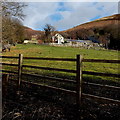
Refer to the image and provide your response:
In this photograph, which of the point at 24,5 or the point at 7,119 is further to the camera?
the point at 24,5

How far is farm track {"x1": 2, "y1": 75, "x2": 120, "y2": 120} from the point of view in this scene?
10.7ft

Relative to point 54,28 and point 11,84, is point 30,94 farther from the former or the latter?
point 54,28

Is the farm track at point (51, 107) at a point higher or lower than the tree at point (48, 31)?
lower

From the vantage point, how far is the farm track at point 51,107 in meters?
3.26

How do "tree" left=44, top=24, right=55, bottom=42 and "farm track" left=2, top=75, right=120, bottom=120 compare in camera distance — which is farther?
"tree" left=44, top=24, right=55, bottom=42

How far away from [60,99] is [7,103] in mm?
1896

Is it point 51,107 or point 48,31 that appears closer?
point 51,107

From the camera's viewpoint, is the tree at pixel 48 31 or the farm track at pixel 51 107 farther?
the tree at pixel 48 31

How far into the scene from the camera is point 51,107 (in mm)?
3756

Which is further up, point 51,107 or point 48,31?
point 48,31

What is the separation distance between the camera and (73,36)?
104188mm

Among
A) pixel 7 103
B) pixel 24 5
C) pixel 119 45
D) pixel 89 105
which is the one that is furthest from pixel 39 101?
pixel 119 45

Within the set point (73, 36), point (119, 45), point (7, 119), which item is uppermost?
point (73, 36)

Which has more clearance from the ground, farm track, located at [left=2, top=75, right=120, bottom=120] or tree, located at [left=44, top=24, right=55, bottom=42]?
tree, located at [left=44, top=24, right=55, bottom=42]
